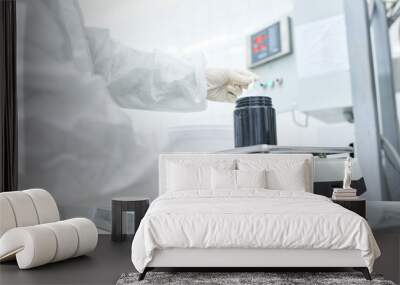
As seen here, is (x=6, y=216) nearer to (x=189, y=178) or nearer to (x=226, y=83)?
(x=189, y=178)

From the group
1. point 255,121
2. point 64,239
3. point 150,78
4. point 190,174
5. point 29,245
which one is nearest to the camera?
point 29,245

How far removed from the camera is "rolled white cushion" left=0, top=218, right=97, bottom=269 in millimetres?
2920

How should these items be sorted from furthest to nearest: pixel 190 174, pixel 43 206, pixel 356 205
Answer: pixel 190 174, pixel 356 205, pixel 43 206

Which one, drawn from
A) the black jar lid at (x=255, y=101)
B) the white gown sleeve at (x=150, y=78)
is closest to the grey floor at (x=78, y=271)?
the white gown sleeve at (x=150, y=78)

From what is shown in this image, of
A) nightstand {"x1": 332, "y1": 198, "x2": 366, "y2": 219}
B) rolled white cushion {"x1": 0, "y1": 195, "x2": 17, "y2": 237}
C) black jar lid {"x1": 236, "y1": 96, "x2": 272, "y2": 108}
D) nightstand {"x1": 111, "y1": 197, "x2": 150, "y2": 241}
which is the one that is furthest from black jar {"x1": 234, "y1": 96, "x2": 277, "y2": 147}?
rolled white cushion {"x1": 0, "y1": 195, "x2": 17, "y2": 237}

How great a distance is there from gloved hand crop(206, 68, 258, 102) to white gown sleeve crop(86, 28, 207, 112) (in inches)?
3.2

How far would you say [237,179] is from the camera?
376 cm

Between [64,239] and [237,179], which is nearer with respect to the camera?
[64,239]

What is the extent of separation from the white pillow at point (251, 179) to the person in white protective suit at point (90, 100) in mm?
1273

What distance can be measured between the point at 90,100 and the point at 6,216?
209cm

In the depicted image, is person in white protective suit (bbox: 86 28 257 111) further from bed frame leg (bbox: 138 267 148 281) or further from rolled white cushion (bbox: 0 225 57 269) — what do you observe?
bed frame leg (bbox: 138 267 148 281)

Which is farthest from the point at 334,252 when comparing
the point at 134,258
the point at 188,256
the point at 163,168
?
the point at 163,168

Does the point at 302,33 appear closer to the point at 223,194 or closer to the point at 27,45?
the point at 223,194

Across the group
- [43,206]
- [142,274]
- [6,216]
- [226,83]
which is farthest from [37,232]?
[226,83]
